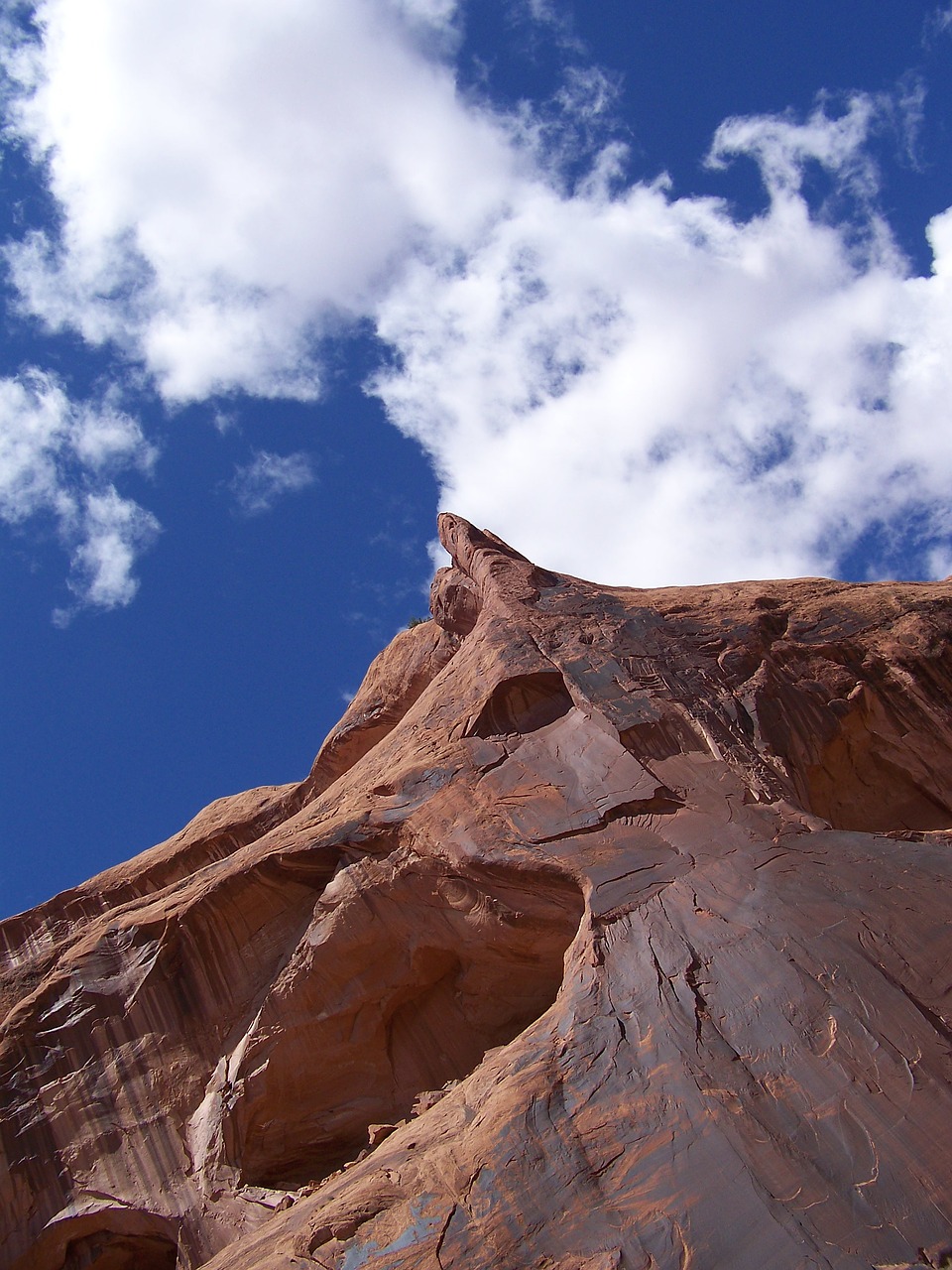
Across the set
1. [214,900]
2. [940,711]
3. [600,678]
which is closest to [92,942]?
[214,900]

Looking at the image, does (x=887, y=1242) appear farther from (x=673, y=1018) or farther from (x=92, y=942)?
(x=92, y=942)

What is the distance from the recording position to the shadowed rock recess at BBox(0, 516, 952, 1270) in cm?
742

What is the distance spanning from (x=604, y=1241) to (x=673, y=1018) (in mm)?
Result: 1955

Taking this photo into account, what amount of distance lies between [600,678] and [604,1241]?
747cm

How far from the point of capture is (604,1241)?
7.09 meters

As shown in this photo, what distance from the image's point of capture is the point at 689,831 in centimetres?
1059

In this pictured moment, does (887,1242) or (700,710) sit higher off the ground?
(700,710)

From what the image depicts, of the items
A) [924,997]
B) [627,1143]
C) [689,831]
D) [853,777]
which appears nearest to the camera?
[627,1143]

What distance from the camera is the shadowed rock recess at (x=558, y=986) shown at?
7422 millimetres

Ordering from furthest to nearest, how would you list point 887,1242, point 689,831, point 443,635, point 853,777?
point 443,635 < point 853,777 < point 689,831 < point 887,1242

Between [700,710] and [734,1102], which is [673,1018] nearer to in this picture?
[734,1102]

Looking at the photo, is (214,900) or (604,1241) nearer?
(604,1241)

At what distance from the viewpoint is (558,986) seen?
12.4 meters

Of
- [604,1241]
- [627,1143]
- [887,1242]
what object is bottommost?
[887,1242]
